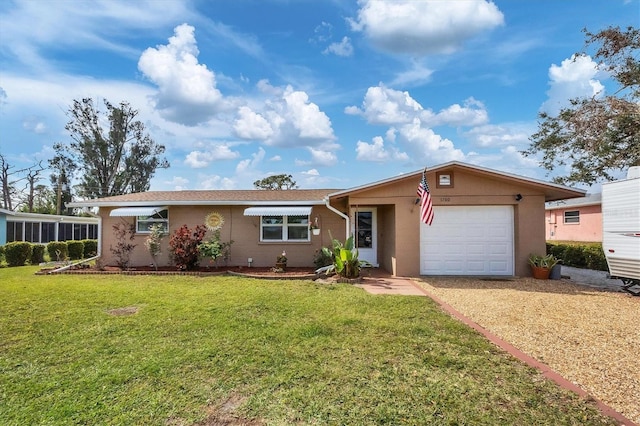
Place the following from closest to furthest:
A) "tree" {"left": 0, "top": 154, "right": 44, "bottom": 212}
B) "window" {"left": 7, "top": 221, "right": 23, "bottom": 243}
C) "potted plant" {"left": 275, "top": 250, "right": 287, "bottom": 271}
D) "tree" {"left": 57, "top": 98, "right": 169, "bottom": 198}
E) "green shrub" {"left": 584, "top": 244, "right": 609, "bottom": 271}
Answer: "potted plant" {"left": 275, "top": 250, "right": 287, "bottom": 271} < "green shrub" {"left": 584, "top": 244, "right": 609, "bottom": 271} < "window" {"left": 7, "top": 221, "right": 23, "bottom": 243} < "tree" {"left": 0, "top": 154, "right": 44, "bottom": 212} < "tree" {"left": 57, "top": 98, "right": 169, "bottom": 198}

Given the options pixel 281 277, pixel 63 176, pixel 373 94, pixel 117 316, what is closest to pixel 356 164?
pixel 373 94

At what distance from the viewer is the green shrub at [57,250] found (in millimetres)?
19594

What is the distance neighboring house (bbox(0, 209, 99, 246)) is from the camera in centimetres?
2267

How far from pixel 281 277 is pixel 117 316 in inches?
252

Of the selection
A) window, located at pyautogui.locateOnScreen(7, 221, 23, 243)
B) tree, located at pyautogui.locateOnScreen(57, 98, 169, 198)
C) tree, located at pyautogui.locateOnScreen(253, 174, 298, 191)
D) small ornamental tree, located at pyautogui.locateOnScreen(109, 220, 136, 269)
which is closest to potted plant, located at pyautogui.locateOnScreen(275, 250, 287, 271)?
small ornamental tree, located at pyautogui.locateOnScreen(109, 220, 136, 269)

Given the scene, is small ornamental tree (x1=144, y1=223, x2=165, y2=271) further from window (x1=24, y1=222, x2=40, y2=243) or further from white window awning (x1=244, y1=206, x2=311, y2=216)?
window (x1=24, y1=222, x2=40, y2=243)

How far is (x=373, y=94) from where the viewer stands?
65.0 ft

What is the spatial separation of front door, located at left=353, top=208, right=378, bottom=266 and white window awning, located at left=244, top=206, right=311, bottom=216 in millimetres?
2984

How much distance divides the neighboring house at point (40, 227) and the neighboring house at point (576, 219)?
33.2m

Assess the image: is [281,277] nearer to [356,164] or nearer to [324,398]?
[324,398]

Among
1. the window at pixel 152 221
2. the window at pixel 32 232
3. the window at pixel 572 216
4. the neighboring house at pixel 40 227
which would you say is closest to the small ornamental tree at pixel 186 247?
the window at pixel 152 221

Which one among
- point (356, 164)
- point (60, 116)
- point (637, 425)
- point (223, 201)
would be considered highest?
point (60, 116)

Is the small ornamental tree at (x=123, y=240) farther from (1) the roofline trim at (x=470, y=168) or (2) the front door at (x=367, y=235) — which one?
(2) the front door at (x=367, y=235)

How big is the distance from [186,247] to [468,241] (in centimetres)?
1114
